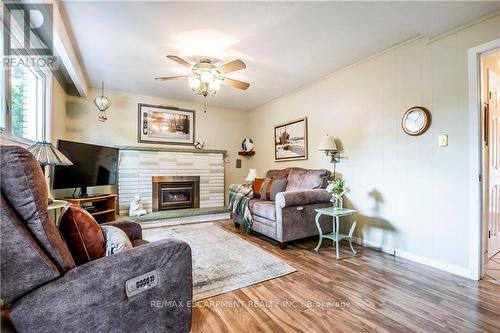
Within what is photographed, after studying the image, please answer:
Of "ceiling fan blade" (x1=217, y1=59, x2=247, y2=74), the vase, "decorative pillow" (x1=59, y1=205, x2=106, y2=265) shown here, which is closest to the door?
the vase

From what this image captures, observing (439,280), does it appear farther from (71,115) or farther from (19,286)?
(71,115)

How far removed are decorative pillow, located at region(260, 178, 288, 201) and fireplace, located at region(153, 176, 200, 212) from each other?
1731 mm

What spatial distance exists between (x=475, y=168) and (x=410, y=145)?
60 cm

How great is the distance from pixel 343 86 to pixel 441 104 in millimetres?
1258

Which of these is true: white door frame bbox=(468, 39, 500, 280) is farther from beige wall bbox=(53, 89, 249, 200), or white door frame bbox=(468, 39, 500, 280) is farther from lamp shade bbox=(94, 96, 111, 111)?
lamp shade bbox=(94, 96, 111, 111)

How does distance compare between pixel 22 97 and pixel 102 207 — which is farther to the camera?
pixel 102 207

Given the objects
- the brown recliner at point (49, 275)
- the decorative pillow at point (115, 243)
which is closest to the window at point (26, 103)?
the decorative pillow at point (115, 243)

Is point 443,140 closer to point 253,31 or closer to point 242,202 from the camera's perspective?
point 253,31

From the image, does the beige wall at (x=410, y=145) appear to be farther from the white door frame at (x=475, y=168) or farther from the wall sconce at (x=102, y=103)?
the wall sconce at (x=102, y=103)

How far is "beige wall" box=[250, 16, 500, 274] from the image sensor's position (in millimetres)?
2229

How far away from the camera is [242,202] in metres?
3.77

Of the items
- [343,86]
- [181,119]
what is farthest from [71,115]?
[343,86]

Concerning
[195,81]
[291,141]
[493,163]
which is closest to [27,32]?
[195,81]

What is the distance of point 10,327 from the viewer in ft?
2.90
